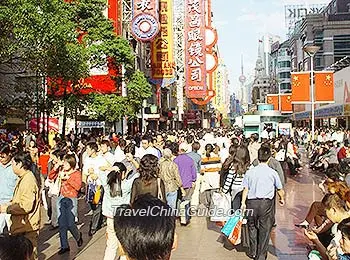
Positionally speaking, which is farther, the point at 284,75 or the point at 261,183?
the point at 284,75

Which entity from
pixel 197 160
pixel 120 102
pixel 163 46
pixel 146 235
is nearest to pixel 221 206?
pixel 197 160

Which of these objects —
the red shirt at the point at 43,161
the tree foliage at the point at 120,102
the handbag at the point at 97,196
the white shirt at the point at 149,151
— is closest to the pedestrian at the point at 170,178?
the handbag at the point at 97,196

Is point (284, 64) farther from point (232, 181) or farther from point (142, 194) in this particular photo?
point (142, 194)

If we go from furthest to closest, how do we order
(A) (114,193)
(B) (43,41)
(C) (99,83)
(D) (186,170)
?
(C) (99,83) → (B) (43,41) → (D) (186,170) → (A) (114,193)

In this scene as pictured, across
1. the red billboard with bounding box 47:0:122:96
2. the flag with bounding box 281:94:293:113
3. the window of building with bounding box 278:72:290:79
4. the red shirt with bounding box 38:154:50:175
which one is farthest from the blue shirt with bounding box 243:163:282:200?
the window of building with bounding box 278:72:290:79

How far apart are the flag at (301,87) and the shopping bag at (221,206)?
2075 cm

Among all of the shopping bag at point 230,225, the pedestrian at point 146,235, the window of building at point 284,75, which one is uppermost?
the window of building at point 284,75

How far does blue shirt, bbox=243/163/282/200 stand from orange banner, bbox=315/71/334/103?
22830 millimetres

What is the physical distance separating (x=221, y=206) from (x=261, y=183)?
1745mm

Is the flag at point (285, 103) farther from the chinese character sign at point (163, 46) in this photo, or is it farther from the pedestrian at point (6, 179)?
the pedestrian at point (6, 179)

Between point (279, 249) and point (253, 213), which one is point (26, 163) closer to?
point (253, 213)

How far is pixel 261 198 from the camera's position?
7.54 meters

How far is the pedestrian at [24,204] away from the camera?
6125mm

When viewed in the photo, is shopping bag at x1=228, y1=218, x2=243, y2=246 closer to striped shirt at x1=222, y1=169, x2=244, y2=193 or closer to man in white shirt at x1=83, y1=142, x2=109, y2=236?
striped shirt at x1=222, y1=169, x2=244, y2=193
